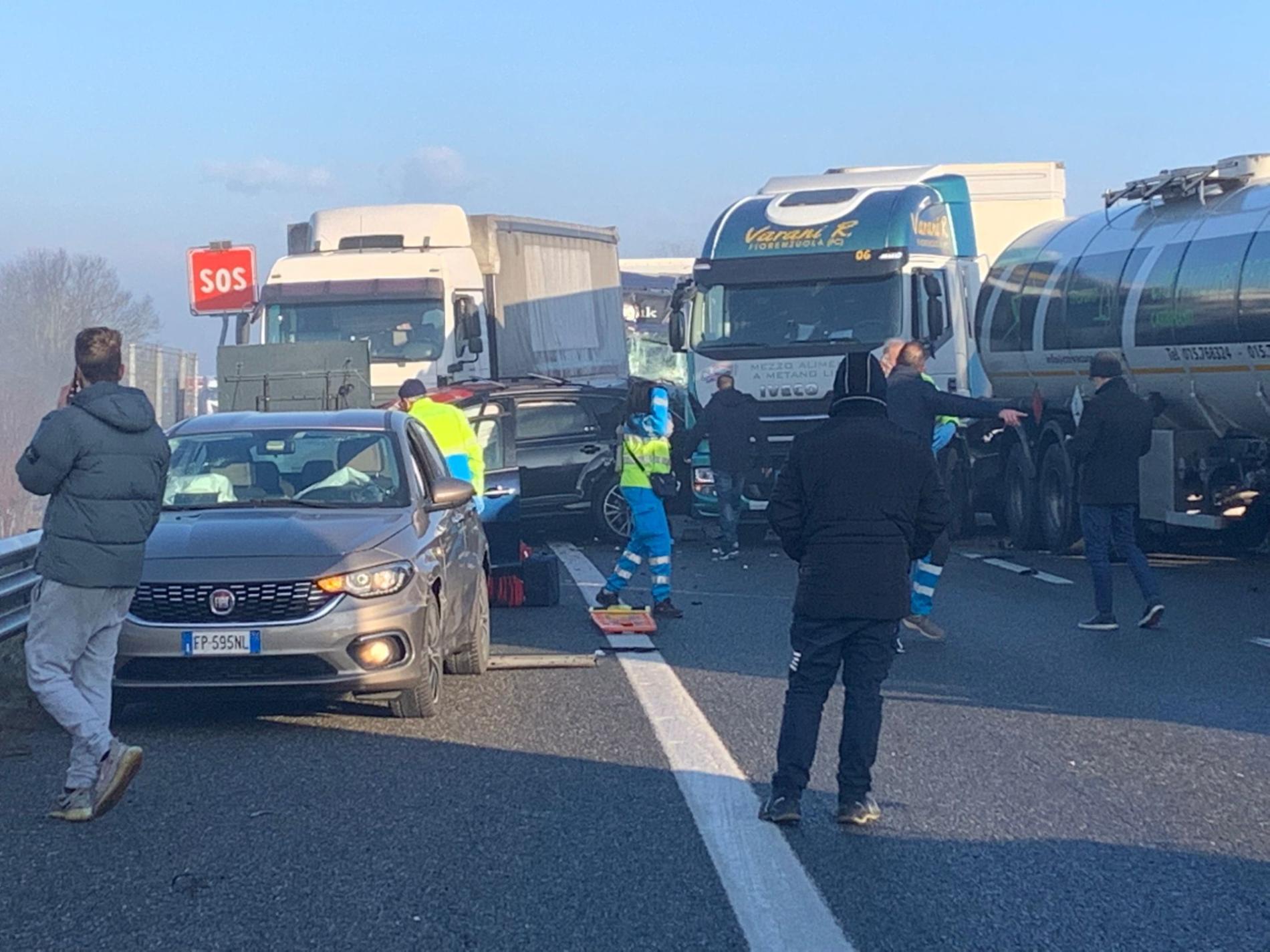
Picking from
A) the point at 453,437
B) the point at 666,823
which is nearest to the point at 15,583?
the point at 453,437

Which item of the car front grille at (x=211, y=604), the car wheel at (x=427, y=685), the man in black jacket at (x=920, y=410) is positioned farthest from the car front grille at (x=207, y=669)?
the man in black jacket at (x=920, y=410)

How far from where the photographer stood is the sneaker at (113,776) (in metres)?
6.72

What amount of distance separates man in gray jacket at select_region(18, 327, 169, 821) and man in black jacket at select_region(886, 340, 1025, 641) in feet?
19.2

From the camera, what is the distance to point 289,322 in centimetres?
2123

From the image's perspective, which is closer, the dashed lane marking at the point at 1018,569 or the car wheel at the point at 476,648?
the car wheel at the point at 476,648

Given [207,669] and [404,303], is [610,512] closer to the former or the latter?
[404,303]

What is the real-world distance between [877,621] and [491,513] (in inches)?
289

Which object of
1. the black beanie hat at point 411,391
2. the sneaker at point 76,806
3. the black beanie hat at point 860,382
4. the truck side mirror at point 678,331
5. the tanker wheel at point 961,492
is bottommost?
the tanker wheel at point 961,492

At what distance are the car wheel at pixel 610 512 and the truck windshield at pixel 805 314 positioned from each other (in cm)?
186

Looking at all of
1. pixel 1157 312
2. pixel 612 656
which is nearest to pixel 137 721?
pixel 612 656

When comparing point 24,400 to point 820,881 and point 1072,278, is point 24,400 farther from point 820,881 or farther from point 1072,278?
point 820,881

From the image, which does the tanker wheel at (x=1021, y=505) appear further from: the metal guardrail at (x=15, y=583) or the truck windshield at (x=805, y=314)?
the metal guardrail at (x=15, y=583)

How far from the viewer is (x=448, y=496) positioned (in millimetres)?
9500

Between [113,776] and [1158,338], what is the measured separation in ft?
Answer: 39.3
